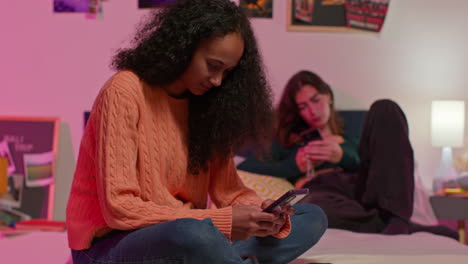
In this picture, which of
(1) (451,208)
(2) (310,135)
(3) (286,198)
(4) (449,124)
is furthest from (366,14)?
(3) (286,198)

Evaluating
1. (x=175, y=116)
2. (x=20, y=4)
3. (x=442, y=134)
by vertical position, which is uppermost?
(x=20, y=4)

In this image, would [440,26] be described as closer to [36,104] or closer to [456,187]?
[456,187]

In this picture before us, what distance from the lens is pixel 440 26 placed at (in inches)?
140

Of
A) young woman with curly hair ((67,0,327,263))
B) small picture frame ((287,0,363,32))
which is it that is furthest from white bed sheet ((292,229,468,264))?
small picture frame ((287,0,363,32))

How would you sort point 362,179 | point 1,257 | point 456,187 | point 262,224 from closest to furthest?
1. point 262,224
2. point 1,257
3. point 362,179
4. point 456,187

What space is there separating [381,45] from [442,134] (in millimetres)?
666

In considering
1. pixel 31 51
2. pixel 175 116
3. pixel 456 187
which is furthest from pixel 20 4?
pixel 456 187

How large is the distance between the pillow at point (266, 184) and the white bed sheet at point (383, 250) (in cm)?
35

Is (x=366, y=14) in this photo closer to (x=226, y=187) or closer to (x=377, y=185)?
(x=377, y=185)

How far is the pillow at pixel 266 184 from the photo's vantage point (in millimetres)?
2719

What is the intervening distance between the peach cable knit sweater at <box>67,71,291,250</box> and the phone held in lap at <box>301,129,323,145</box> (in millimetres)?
1284

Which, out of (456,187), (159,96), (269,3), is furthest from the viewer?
(269,3)

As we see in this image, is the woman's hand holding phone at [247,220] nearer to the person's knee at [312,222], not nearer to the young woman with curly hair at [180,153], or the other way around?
the young woman with curly hair at [180,153]

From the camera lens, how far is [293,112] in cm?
313
